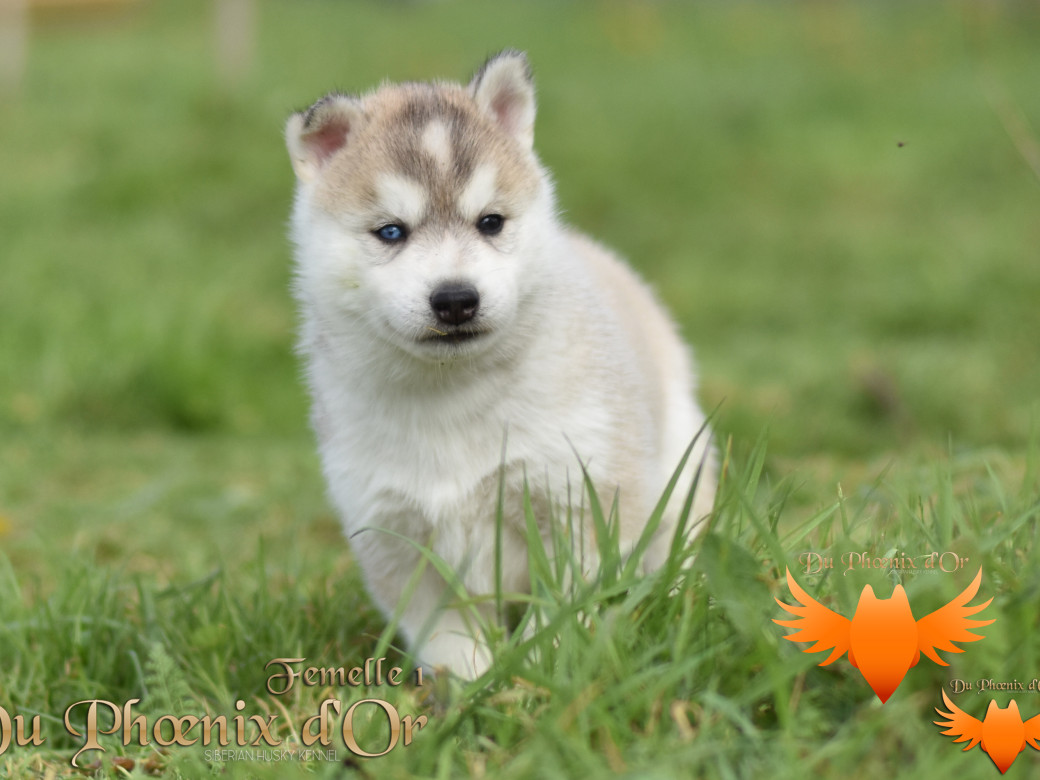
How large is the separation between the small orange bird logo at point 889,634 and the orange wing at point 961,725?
110 mm

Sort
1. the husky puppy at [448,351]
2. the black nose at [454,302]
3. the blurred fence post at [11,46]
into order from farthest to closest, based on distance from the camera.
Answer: the blurred fence post at [11,46], the husky puppy at [448,351], the black nose at [454,302]

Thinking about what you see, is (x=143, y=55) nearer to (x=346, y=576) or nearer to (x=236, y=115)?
(x=236, y=115)

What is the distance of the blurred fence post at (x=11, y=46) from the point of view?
12.5 m

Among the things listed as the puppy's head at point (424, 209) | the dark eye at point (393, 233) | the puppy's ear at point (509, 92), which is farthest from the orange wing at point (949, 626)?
the puppy's ear at point (509, 92)

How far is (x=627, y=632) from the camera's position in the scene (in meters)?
2.62

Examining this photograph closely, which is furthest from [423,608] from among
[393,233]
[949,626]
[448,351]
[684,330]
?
[684,330]

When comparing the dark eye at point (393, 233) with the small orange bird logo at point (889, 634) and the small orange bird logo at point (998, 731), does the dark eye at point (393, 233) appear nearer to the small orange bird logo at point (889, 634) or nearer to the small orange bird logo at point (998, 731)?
the small orange bird logo at point (889, 634)

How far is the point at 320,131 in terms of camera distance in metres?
3.68

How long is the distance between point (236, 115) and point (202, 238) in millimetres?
2027

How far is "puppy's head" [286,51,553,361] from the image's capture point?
3.19 metres

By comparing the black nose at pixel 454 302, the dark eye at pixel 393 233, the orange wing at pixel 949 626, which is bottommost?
the orange wing at pixel 949 626

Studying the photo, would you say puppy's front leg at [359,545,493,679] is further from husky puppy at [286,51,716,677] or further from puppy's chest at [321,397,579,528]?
puppy's chest at [321,397,579,528]

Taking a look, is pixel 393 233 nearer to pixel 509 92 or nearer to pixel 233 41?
pixel 509 92

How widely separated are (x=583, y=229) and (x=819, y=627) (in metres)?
7.59
